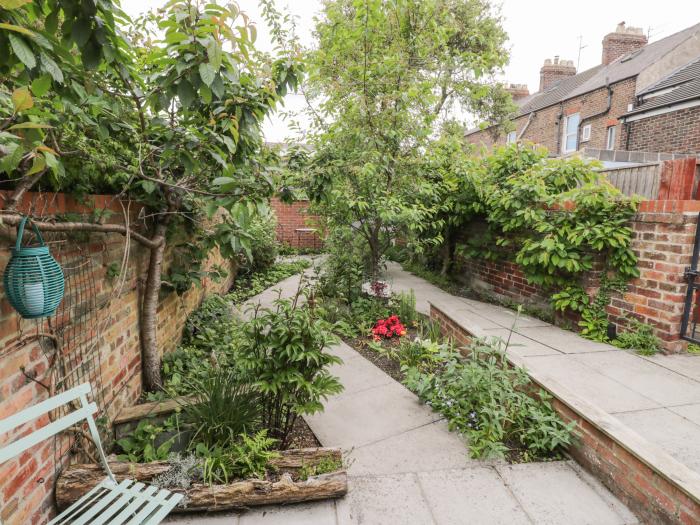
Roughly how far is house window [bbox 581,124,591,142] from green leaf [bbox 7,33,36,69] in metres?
15.6

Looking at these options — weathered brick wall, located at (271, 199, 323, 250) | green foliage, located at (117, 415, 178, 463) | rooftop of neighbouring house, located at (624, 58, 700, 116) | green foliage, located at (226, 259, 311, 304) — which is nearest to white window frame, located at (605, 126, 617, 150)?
rooftop of neighbouring house, located at (624, 58, 700, 116)

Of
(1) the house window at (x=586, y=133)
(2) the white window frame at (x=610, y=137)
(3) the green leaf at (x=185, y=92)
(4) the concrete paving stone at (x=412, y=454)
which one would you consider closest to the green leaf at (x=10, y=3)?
(3) the green leaf at (x=185, y=92)

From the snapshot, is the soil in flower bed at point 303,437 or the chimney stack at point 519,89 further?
the chimney stack at point 519,89

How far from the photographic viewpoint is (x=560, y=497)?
2.06 metres

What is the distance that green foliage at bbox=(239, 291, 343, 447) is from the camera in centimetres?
222

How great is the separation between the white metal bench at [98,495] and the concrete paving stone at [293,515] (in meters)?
0.45

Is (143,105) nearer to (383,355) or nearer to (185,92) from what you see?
(185,92)

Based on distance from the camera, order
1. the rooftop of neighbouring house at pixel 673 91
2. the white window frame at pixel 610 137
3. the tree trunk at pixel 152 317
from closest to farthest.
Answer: the tree trunk at pixel 152 317 < the rooftop of neighbouring house at pixel 673 91 < the white window frame at pixel 610 137

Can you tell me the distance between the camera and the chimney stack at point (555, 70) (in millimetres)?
17828

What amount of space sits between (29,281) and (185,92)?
3.37 feet

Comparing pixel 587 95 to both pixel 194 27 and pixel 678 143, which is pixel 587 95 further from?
pixel 194 27

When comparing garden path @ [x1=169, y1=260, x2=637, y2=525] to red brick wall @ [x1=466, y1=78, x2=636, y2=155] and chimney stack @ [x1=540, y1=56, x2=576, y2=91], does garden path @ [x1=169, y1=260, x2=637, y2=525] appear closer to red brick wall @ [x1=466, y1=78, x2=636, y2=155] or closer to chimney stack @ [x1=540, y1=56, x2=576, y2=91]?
red brick wall @ [x1=466, y1=78, x2=636, y2=155]

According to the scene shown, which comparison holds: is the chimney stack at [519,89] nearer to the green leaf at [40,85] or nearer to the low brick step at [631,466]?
the low brick step at [631,466]

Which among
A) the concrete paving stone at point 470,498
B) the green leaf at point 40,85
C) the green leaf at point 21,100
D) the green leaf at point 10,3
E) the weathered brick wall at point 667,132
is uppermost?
the weathered brick wall at point 667,132
